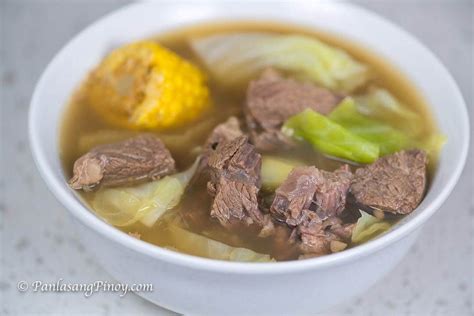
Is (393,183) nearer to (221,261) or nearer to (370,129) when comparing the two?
(370,129)

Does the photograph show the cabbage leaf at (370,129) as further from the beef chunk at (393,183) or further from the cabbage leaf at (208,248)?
the cabbage leaf at (208,248)

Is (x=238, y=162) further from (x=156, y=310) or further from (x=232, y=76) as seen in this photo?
(x=232, y=76)

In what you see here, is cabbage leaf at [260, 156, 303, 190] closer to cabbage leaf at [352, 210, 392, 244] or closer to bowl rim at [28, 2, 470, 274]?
cabbage leaf at [352, 210, 392, 244]

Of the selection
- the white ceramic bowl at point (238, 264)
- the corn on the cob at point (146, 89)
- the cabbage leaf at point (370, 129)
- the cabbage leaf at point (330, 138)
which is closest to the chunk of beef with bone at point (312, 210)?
the white ceramic bowl at point (238, 264)

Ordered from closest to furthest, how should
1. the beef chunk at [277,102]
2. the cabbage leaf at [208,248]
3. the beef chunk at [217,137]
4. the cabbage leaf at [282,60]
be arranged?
1. the cabbage leaf at [208,248]
2. the beef chunk at [217,137]
3. the beef chunk at [277,102]
4. the cabbage leaf at [282,60]

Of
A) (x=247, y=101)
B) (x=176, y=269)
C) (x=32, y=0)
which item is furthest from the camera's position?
(x=32, y=0)

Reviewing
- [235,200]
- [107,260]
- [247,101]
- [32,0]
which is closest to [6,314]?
[107,260]

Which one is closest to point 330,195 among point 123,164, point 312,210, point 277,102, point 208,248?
point 312,210
